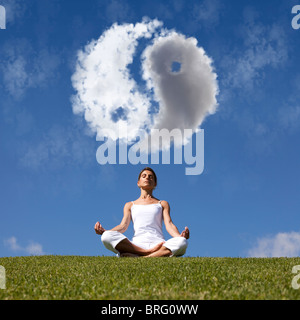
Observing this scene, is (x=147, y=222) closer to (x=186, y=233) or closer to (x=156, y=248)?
(x=156, y=248)

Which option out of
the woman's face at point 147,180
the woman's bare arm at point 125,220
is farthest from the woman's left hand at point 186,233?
the woman's face at point 147,180

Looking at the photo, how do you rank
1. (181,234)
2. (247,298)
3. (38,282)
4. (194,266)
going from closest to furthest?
1. (247,298)
2. (38,282)
3. (194,266)
4. (181,234)

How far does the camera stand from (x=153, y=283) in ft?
15.3

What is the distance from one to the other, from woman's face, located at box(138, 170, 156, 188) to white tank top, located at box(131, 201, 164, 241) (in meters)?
0.57

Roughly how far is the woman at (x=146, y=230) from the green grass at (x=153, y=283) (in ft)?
7.50

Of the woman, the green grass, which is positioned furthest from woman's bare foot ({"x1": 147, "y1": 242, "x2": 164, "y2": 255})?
the green grass

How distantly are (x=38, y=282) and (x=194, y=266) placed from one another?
2605mm

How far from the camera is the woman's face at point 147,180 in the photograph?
10.1 m

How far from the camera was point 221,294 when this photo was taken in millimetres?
3969

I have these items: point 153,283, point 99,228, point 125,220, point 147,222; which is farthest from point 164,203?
point 153,283

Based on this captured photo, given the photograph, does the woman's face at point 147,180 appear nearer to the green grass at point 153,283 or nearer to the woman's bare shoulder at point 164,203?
the woman's bare shoulder at point 164,203

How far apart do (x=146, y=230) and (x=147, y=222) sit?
20 cm
